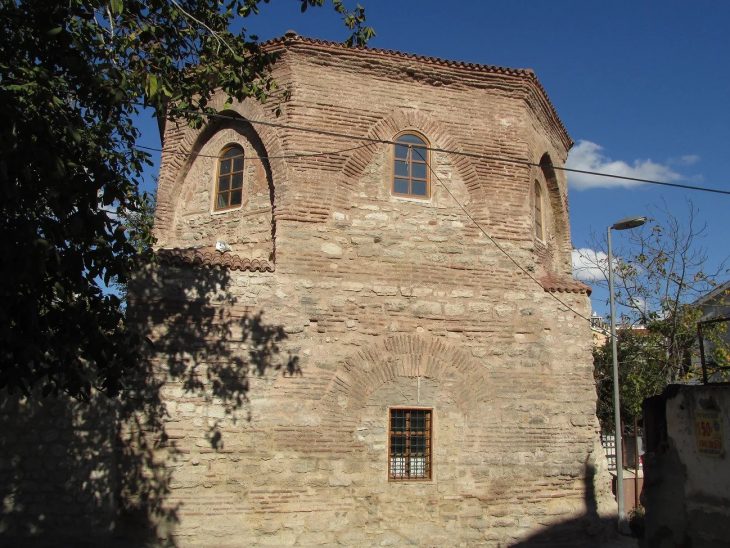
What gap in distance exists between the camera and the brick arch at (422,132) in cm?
1052

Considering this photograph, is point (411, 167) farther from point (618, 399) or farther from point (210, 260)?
point (618, 399)

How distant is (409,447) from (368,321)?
1.99m

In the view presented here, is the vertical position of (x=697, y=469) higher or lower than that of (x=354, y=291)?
A: lower

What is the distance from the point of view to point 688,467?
759cm

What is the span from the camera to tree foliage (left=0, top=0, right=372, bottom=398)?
198 inches

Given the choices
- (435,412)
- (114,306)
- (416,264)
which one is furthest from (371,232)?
(114,306)

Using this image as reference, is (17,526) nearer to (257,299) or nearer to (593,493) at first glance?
(257,299)

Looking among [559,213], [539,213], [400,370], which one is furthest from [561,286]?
[400,370]

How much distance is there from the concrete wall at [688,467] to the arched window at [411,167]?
484 cm

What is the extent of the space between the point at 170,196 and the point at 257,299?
3312 millimetres

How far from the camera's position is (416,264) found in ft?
33.6

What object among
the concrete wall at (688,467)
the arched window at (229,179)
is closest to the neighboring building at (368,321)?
the arched window at (229,179)

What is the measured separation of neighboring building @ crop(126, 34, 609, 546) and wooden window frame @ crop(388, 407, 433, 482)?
0.10 ft

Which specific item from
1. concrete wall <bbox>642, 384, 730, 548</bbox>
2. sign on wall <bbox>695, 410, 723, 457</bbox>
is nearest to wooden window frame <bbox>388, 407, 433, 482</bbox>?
concrete wall <bbox>642, 384, 730, 548</bbox>
